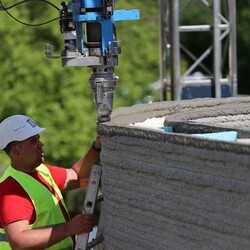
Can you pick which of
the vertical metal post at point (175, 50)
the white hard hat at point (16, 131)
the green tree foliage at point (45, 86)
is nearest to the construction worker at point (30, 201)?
the white hard hat at point (16, 131)

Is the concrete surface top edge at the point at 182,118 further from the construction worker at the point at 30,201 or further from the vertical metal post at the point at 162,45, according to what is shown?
the vertical metal post at the point at 162,45

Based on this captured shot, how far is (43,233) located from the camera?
4.48m

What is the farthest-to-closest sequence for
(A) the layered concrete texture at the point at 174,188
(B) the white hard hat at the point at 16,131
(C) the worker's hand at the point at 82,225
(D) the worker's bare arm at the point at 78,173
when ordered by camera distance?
(D) the worker's bare arm at the point at 78,173
(B) the white hard hat at the point at 16,131
(C) the worker's hand at the point at 82,225
(A) the layered concrete texture at the point at 174,188

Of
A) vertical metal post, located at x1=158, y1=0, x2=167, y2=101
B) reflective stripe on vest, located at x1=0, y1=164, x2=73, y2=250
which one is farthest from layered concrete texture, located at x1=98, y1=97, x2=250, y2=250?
vertical metal post, located at x1=158, y1=0, x2=167, y2=101

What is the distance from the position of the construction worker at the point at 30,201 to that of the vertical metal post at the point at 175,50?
6423 millimetres

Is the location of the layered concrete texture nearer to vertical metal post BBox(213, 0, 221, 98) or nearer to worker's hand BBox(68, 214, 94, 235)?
worker's hand BBox(68, 214, 94, 235)

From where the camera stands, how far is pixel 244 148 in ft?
10.6

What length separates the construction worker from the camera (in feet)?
14.7

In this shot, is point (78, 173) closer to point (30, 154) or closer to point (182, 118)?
point (30, 154)

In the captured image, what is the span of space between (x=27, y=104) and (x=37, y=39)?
34.3 inches

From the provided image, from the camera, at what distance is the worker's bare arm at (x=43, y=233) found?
4422 mm

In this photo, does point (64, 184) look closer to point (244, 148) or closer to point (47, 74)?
point (244, 148)

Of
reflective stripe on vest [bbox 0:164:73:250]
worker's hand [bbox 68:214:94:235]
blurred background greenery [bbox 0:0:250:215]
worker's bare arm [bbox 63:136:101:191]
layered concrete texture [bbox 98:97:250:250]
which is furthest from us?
blurred background greenery [bbox 0:0:250:215]

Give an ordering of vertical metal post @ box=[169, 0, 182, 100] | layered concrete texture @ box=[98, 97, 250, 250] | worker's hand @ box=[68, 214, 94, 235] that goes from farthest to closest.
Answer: vertical metal post @ box=[169, 0, 182, 100] < worker's hand @ box=[68, 214, 94, 235] < layered concrete texture @ box=[98, 97, 250, 250]
